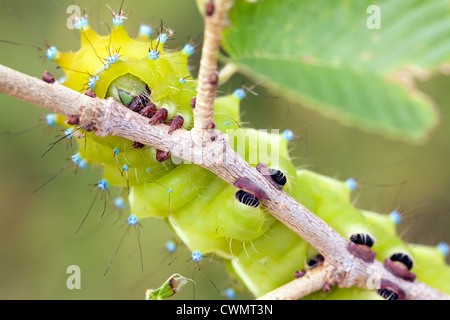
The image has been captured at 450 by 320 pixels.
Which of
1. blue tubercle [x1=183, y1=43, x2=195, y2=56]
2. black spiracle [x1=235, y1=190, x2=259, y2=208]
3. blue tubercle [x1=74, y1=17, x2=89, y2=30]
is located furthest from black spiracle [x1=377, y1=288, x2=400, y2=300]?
blue tubercle [x1=74, y1=17, x2=89, y2=30]

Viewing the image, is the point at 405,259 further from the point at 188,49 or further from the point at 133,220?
the point at 188,49

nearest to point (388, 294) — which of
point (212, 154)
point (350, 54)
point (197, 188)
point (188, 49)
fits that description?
point (197, 188)

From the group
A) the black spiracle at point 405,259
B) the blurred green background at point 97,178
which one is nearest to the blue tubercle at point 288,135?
the black spiracle at point 405,259

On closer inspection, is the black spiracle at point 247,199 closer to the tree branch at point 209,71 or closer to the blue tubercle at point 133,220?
the tree branch at point 209,71

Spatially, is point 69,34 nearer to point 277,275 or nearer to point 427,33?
point 277,275

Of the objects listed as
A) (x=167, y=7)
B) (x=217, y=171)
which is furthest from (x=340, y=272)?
(x=167, y=7)

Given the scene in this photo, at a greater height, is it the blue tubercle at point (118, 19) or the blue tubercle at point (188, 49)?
the blue tubercle at point (118, 19)
